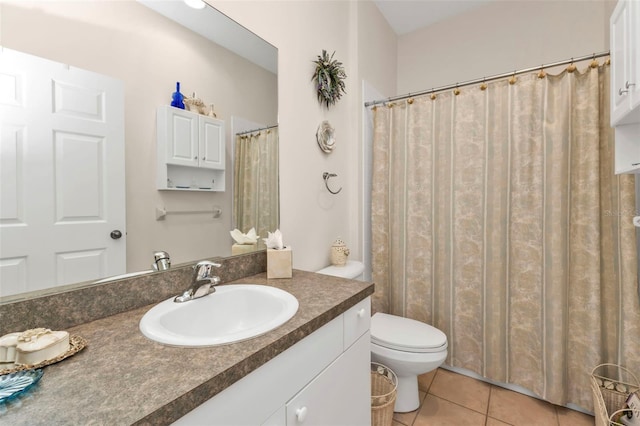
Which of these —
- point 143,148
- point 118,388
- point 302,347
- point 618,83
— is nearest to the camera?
point 118,388

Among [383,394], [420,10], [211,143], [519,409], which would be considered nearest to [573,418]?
[519,409]

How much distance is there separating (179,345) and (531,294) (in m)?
1.82

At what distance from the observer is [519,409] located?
1604 mm

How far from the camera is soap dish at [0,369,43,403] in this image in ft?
1.54

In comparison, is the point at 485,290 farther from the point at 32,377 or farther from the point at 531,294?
the point at 32,377

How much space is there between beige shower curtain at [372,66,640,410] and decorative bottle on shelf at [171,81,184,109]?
1444 millimetres

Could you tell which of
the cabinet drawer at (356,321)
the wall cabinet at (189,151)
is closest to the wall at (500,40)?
the wall cabinet at (189,151)

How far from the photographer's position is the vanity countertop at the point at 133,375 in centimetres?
45

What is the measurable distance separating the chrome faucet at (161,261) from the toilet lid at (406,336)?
1137 millimetres

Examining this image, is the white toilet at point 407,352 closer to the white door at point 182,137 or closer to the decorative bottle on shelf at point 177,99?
the white door at point 182,137

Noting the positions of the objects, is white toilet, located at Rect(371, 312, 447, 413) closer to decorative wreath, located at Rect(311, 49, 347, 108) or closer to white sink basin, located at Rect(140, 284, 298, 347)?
white sink basin, located at Rect(140, 284, 298, 347)

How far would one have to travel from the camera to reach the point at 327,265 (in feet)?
6.11

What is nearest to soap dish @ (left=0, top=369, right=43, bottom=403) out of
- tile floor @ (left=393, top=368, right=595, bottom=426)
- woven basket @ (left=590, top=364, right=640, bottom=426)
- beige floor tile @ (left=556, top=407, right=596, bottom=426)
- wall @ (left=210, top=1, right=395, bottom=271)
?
wall @ (left=210, top=1, right=395, bottom=271)

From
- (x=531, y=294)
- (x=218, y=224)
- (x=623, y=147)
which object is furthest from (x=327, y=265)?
(x=623, y=147)
